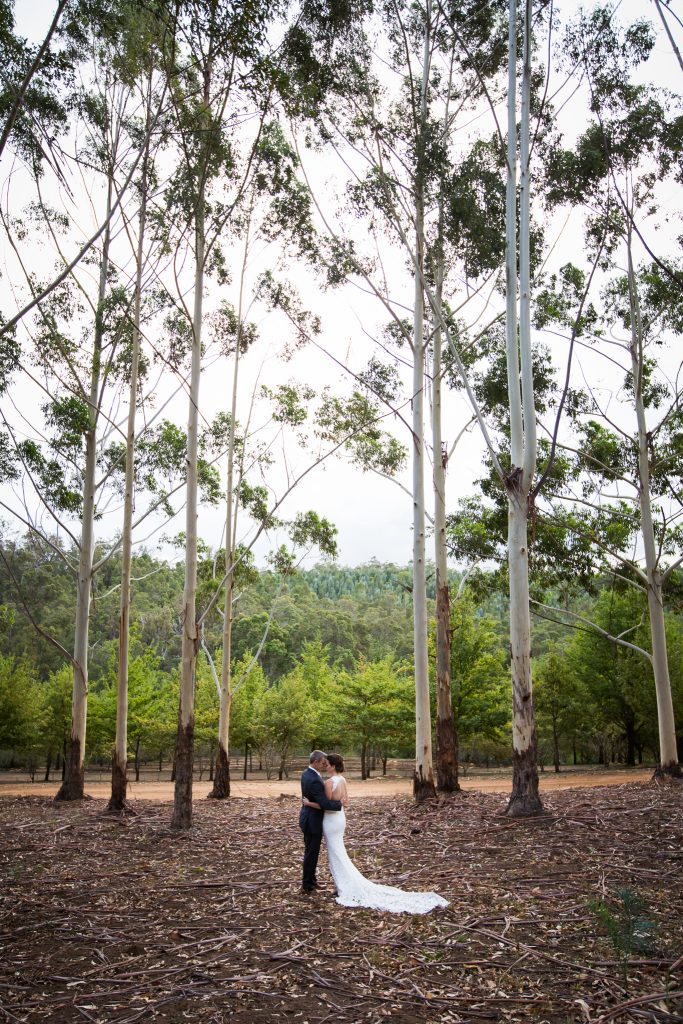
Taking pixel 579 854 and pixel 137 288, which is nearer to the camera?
pixel 579 854

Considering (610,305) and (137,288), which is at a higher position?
(610,305)

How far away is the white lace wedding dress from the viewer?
6094 mm

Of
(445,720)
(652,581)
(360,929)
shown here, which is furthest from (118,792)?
(652,581)

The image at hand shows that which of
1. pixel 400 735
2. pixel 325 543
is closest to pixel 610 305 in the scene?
pixel 325 543

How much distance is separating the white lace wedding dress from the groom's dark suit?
8cm

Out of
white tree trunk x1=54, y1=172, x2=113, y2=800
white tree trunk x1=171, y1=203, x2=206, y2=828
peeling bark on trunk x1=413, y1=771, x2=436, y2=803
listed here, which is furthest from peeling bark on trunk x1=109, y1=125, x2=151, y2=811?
peeling bark on trunk x1=413, y1=771, x2=436, y2=803

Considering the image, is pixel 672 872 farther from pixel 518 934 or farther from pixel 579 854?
pixel 518 934

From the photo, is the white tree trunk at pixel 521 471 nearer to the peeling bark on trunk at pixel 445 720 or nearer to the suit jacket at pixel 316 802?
the peeling bark on trunk at pixel 445 720

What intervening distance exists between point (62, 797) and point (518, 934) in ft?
39.2

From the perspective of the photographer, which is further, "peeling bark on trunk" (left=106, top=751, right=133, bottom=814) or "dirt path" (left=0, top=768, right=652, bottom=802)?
"dirt path" (left=0, top=768, right=652, bottom=802)

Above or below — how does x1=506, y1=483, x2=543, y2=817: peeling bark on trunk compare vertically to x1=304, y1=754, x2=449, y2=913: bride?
above

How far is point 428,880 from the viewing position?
7.05m

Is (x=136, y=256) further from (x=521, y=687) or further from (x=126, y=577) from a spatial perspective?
(x=521, y=687)

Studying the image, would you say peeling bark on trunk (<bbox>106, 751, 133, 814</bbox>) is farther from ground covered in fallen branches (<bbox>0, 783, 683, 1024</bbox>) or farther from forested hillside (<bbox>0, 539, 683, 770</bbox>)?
forested hillside (<bbox>0, 539, 683, 770</bbox>)
